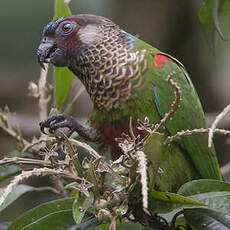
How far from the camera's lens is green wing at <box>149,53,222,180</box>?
214cm

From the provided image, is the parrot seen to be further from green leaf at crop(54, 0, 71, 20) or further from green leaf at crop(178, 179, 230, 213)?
green leaf at crop(178, 179, 230, 213)

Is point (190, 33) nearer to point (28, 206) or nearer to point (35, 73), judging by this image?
point (28, 206)

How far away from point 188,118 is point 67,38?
65 centimetres

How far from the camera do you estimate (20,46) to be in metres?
6.31

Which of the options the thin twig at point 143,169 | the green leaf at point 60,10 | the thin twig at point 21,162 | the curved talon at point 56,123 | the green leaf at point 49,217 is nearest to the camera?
the thin twig at point 143,169

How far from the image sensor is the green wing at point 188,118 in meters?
2.14

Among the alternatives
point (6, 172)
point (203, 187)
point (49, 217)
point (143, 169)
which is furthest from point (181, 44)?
point (143, 169)

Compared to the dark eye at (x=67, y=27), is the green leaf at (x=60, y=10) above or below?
above

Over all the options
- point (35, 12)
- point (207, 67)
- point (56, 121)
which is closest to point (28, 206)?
point (207, 67)

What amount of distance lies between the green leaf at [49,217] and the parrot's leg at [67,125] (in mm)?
398

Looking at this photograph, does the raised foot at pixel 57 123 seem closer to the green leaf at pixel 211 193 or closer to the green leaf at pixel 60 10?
the green leaf at pixel 60 10

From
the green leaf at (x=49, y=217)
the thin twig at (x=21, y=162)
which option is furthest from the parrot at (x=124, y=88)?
the thin twig at (x=21, y=162)

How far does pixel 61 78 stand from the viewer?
238 centimetres

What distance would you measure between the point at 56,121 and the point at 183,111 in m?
0.56
